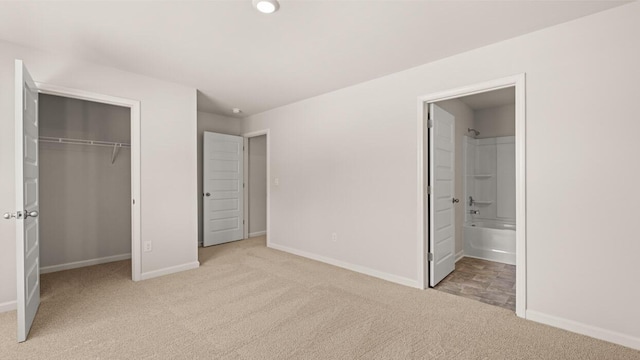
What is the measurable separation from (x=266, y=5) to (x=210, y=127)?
3.74m

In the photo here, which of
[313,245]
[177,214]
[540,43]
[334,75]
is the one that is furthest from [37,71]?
[540,43]

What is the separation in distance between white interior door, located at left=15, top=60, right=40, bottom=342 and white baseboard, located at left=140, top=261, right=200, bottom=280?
101 centimetres

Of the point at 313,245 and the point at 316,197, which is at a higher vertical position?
the point at 316,197

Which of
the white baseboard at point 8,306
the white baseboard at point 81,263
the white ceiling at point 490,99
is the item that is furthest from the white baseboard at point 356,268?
the white baseboard at point 8,306

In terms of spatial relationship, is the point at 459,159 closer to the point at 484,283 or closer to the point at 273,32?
the point at 484,283

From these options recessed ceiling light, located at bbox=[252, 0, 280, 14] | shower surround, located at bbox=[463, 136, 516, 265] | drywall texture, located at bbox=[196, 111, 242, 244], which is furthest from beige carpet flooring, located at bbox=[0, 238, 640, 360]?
shower surround, located at bbox=[463, 136, 516, 265]

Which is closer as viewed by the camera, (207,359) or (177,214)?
(207,359)

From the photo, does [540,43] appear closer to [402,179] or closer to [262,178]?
[402,179]

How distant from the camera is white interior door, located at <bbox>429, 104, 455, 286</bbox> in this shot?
3.27 meters

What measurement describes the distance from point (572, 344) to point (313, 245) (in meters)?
2.96

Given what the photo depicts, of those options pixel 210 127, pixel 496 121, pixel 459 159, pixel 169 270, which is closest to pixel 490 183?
pixel 496 121

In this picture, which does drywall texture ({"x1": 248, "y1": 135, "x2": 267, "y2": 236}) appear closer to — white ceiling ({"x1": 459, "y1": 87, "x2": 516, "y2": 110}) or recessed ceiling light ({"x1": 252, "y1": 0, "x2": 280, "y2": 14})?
white ceiling ({"x1": 459, "y1": 87, "x2": 516, "y2": 110})

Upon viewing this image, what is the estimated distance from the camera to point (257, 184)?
6.09 m

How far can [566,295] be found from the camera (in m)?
2.35
